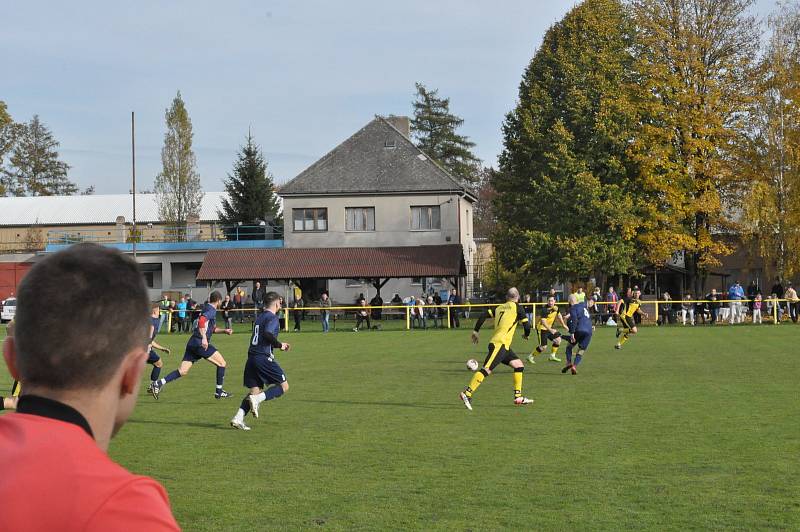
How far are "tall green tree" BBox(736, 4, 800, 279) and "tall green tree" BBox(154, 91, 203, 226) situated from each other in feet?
142

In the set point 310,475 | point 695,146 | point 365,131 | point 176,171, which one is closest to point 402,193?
point 365,131

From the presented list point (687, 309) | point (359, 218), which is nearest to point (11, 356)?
point (687, 309)

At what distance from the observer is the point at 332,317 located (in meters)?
49.7

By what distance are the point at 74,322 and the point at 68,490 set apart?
39 cm

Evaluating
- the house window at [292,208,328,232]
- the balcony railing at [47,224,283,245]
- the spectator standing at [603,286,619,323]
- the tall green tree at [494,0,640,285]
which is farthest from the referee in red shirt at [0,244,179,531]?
the balcony railing at [47,224,283,245]

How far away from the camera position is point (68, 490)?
1.77 meters

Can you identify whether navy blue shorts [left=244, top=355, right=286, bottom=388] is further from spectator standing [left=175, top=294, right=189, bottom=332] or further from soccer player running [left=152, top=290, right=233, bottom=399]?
spectator standing [left=175, top=294, right=189, bottom=332]

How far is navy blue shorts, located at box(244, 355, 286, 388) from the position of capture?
45.6 feet

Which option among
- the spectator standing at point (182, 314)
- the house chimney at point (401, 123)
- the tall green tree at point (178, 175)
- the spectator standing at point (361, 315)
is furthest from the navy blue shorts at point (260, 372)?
the tall green tree at point (178, 175)

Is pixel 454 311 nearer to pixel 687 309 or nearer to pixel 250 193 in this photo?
pixel 687 309

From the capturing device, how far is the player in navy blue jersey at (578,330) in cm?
2109

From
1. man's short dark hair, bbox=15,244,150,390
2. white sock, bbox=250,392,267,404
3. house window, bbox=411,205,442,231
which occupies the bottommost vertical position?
white sock, bbox=250,392,267,404

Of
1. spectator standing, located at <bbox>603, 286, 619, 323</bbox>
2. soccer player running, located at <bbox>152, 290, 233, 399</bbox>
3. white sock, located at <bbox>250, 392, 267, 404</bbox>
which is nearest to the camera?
white sock, located at <bbox>250, 392, 267, 404</bbox>

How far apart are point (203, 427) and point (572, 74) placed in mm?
37664
